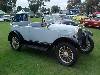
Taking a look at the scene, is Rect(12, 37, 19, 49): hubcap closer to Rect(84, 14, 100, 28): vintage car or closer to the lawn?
the lawn

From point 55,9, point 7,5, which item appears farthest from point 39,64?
point 55,9

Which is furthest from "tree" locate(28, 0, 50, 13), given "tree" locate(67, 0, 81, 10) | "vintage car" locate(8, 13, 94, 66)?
"vintage car" locate(8, 13, 94, 66)

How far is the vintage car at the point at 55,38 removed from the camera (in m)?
7.87

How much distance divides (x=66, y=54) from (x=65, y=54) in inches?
1.9

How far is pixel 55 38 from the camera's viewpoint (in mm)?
8383

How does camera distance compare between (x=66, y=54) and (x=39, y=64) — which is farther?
(x=39, y=64)

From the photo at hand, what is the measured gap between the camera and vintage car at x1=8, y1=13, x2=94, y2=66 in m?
7.87

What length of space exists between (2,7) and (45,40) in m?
67.0

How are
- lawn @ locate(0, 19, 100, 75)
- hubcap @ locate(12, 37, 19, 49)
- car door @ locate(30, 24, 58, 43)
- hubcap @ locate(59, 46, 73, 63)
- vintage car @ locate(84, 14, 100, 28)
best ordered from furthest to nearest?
vintage car @ locate(84, 14, 100, 28)
hubcap @ locate(12, 37, 19, 49)
car door @ locate(30, 24, 58, 43)
hubcap @ locate(59, 46, 73, 63)
lawn @ locate(0, 19, 100, 75)

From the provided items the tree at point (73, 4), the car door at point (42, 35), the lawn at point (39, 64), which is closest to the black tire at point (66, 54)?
the lawn at point (39, 64)

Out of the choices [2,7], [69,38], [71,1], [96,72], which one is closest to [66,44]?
[69,38]

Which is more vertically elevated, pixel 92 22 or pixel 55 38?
pixel 55 38

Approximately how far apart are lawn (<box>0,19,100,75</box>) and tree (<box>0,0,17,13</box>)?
6425cm

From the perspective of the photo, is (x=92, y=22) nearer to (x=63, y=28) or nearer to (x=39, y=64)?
(x=63, y=28)
